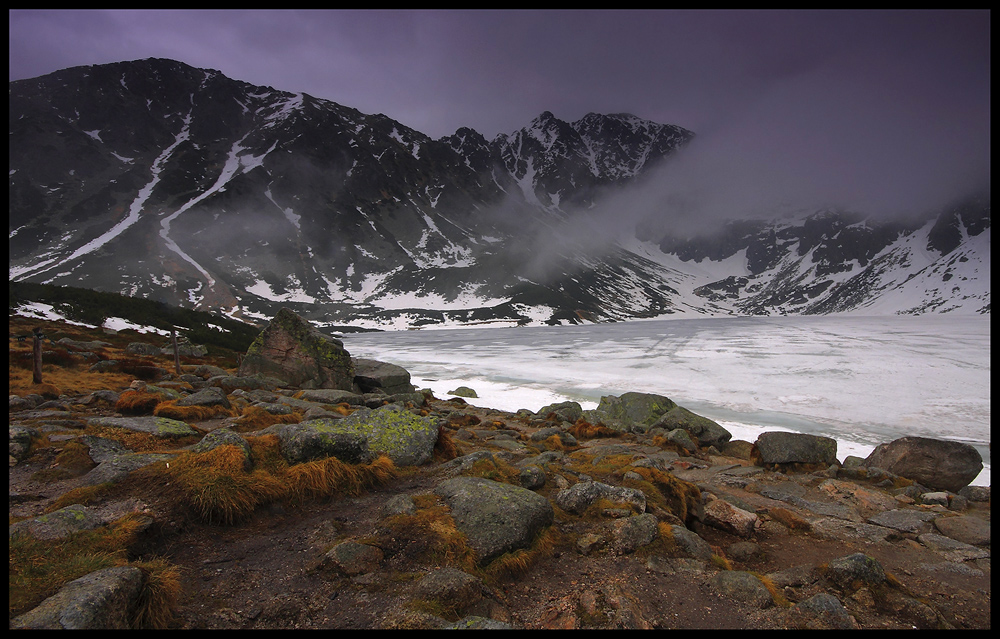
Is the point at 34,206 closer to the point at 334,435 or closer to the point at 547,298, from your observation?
the point at 547,298

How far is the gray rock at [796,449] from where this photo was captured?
1055 centimetres

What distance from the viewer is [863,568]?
14.4 feet

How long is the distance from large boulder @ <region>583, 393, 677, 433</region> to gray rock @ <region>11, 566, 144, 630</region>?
45.5 ft

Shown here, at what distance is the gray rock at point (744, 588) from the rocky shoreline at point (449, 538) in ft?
0.07

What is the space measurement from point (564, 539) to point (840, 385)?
25541 millimetres

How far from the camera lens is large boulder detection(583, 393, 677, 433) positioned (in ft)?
50.9

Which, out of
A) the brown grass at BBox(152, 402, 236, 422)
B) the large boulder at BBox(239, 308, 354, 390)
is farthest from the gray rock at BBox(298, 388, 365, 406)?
the brown grass at BBox(152, 402, 236, 422)

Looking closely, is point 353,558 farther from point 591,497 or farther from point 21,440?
point 21,440

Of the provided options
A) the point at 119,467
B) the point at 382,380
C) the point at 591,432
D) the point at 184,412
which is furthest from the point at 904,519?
the point at 382,380

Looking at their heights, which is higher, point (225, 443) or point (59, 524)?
point (225, 443)

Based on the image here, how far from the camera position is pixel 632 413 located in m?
16.3

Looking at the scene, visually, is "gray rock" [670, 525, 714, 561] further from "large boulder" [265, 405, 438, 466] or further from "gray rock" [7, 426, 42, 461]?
"gray rock" [7, 426, 42, 461]

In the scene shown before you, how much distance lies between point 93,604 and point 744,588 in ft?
16.8

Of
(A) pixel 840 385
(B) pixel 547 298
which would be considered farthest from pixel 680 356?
(B) pixel 547 298
